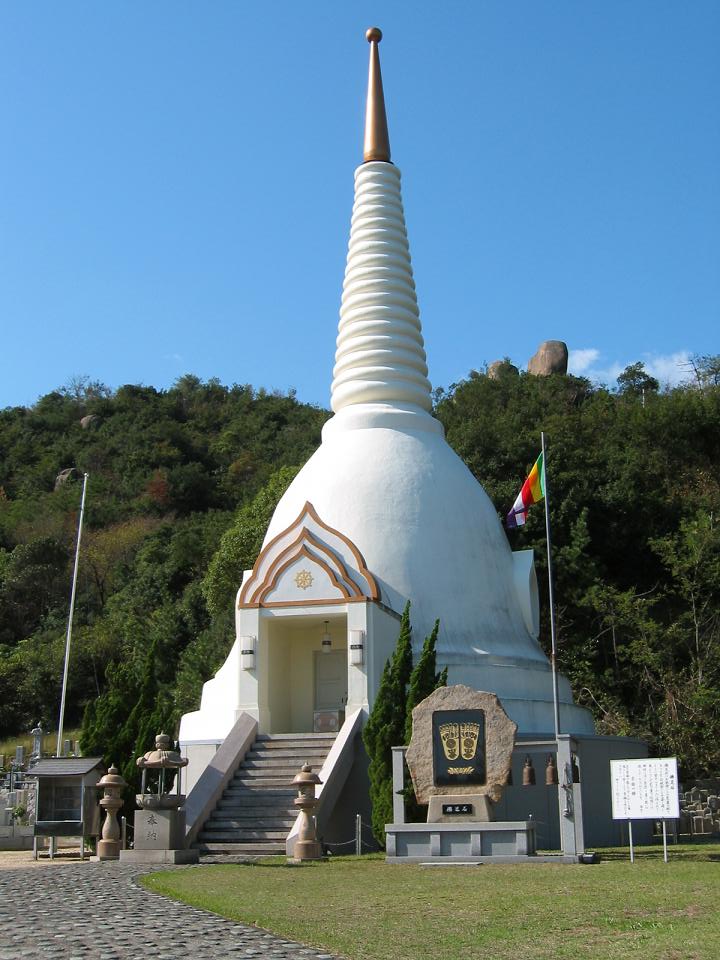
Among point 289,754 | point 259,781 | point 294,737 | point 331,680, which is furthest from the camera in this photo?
point 331,680

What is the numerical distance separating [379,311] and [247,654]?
8106mm

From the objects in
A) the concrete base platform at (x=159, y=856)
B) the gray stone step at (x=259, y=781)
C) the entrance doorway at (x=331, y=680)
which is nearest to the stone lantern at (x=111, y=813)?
the concrete base platform at (x=159, y=856)

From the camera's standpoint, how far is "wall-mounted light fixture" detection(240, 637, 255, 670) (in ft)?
63.3

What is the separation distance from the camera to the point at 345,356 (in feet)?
77.3

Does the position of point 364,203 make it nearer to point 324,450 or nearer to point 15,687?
point 324,450

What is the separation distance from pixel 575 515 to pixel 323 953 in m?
27.2

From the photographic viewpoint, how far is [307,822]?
50.2 feet

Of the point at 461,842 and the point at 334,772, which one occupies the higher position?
the point at 334,772

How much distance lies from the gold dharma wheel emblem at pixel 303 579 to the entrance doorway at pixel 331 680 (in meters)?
2.01

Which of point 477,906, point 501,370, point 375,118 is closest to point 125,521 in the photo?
point 501,370

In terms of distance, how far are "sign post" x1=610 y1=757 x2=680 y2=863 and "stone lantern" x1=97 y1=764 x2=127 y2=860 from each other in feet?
23.3

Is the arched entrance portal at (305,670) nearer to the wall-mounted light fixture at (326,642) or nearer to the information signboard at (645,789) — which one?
the wall-mounted light fixture at (326,642)

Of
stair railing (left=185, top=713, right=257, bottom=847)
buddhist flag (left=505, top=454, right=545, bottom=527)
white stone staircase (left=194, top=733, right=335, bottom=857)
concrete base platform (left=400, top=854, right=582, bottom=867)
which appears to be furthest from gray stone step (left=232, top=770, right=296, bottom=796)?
buddhist flag (left=505, top=454, right=545, bottom=527)

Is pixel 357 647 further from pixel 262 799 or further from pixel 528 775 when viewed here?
pixel 528 775
